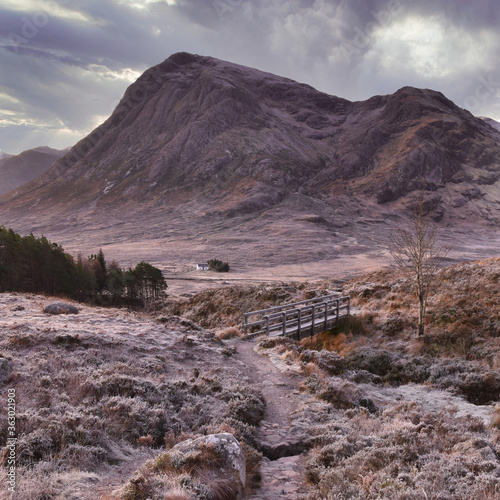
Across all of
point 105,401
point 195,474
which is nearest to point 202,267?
point 105,401

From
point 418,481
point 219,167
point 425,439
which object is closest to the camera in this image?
point 418,481

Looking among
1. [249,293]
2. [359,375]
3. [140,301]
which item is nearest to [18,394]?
[359,375]

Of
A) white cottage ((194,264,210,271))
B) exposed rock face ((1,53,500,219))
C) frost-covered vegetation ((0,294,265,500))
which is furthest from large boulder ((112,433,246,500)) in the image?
exposed rock face ((1,53,500,219))

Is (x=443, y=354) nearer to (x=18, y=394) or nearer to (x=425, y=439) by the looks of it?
(x=425, y=439)

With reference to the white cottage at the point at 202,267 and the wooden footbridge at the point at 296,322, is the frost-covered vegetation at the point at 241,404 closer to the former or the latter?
the wooden footbridge at the point at 296,322

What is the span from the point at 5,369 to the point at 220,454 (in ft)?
17.5

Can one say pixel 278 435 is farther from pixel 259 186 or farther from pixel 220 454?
pixel 259 186

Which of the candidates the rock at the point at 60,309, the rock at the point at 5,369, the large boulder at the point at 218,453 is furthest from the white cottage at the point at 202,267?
the large boulder at the point at 218,453

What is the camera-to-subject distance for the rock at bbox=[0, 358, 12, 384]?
7.42 meters

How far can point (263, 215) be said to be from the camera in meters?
134

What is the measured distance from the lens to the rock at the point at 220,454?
516 centimetres

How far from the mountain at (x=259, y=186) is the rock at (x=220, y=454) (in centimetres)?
8779

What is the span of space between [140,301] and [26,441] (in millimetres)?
46182

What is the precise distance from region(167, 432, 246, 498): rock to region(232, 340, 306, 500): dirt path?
0.55m
